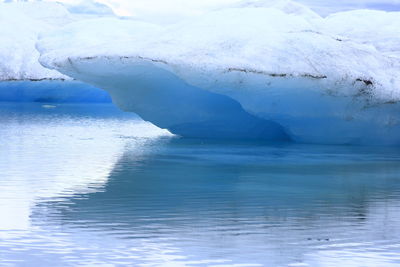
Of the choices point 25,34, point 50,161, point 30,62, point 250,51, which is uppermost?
point 25,34

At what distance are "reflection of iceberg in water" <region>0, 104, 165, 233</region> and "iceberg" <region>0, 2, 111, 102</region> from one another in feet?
33.4

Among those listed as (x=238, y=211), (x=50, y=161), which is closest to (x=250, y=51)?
(x=50, y=161)

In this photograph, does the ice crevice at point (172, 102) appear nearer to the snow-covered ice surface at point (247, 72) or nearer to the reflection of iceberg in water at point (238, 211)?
the snow-covered ice surface at point (247, 72)

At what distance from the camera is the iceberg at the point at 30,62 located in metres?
26.9

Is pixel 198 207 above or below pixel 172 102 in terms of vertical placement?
below

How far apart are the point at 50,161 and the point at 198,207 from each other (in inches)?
149

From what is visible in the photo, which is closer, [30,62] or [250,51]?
[250,51]

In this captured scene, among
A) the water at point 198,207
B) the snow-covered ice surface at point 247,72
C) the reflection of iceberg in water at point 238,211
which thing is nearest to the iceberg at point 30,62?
the snow-covered ice surface at point 247,72

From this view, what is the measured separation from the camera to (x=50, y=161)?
9.36m

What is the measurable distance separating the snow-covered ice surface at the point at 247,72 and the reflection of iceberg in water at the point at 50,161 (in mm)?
982

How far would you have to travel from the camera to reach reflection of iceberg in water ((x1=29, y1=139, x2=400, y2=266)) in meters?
4.40

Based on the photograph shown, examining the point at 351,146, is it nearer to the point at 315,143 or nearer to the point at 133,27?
the point at 315,143

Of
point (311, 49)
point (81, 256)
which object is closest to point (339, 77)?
point (311, 49)

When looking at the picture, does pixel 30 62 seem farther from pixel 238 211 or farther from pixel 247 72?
pixel 238 211
